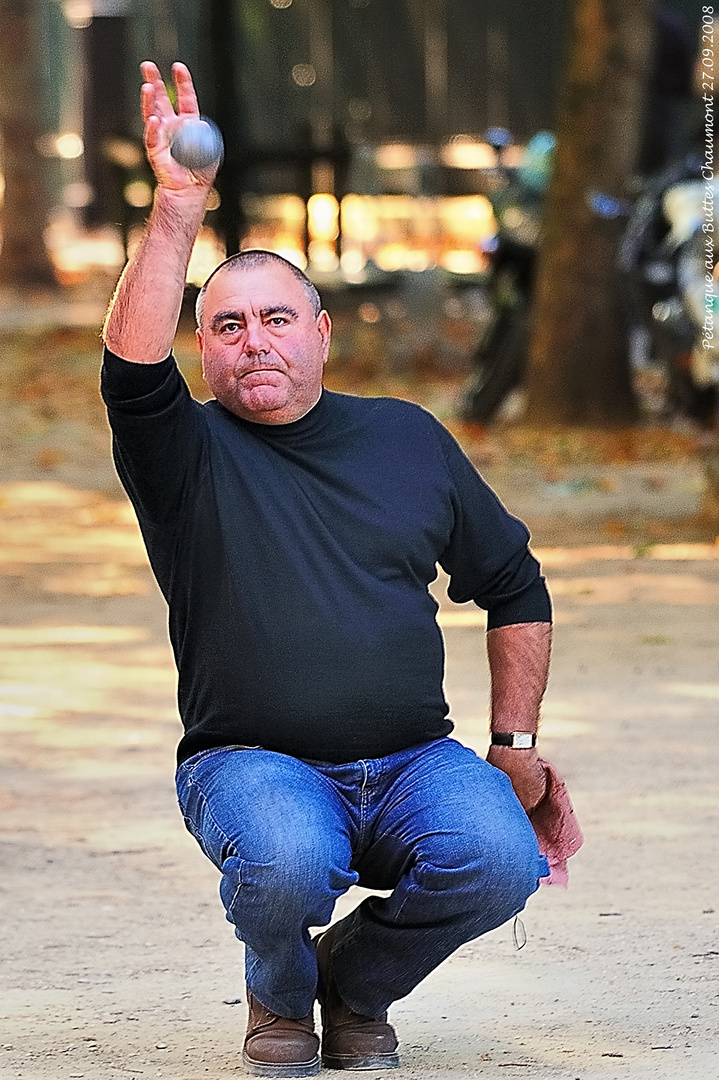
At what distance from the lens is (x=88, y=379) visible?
1647cm

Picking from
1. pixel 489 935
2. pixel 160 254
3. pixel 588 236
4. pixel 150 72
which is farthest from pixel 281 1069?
pixel 588 236

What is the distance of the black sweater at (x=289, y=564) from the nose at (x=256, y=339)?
13 cm

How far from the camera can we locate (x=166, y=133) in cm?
335

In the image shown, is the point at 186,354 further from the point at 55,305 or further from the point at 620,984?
the point at 620,984

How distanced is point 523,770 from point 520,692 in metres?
0.13

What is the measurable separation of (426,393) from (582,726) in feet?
28.6

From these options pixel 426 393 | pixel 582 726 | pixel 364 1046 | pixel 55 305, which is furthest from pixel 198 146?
pixel 55 305

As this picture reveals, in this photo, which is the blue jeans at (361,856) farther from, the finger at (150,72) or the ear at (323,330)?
the finger at (150,72)

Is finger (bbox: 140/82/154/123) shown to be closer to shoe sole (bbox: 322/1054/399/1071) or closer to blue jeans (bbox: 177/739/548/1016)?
blue jeans (bbox: 177/739/548/1016)

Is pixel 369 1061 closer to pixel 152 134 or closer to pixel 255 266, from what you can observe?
pixel 255 266

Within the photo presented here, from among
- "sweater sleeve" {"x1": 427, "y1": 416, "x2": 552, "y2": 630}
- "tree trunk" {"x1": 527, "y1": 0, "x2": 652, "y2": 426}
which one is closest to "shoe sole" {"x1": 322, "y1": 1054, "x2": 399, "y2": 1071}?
"sweater sleeve" {"x1": 427, "y1": 416, "x2": 552, "y2": 630}

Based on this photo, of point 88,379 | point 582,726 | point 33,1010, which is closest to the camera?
point 33,1010

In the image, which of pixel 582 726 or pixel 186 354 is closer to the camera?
pixel 582 726

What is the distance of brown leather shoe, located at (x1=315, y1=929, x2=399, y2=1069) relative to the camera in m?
3.55
